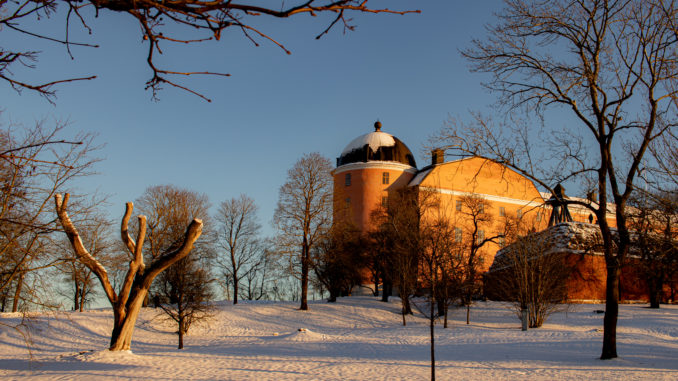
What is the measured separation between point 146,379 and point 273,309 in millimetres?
24248

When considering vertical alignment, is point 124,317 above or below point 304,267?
below

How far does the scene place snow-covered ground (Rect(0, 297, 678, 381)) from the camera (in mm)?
14727

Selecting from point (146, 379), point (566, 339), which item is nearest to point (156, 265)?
point (146, 379)

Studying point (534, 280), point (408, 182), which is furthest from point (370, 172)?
point (534, 280)

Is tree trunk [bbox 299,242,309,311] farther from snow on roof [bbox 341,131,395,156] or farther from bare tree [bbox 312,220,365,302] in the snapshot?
snow on roof [bbox 341,131,395,156]

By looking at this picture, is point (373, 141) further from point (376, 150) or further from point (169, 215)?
point (169, 215)

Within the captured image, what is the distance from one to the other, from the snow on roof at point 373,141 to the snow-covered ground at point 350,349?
68.0 ft

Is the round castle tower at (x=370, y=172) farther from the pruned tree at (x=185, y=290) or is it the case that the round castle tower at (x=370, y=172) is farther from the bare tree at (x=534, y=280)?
the pruned tree at (x=185, y=290)

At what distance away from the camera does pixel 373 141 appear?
53.4 metres

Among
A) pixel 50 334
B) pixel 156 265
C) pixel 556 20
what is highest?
pixel 556 20

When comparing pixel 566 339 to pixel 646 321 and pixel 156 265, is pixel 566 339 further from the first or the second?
pixel 156 265

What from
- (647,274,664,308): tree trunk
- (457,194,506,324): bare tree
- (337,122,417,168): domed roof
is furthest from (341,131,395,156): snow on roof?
(647,274,664,308): tree trunk

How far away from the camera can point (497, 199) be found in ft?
177

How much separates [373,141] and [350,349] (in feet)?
113
